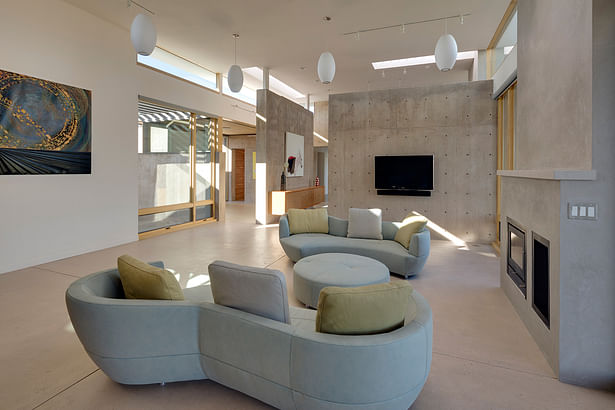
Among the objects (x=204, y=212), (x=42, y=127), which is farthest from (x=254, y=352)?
(x=204, y=212)

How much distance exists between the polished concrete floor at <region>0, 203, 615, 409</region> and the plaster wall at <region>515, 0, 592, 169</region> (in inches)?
55.9

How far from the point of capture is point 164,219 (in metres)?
7.54

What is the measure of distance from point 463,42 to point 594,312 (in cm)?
648

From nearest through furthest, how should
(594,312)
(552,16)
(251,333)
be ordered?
1. (251,333)
2. (594,312)
3. (552,16)

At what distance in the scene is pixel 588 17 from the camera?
220cm

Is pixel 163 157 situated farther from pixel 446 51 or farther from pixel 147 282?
pixel 147 282

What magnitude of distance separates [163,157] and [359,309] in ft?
22.5

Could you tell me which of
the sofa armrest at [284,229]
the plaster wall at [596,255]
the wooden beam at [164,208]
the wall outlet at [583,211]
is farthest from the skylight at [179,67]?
the wall outlet at [583,211]

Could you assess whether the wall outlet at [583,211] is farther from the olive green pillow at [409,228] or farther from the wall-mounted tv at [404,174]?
the wall-mounted tv at [404,174]

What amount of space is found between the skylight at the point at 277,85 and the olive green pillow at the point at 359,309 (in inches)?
334

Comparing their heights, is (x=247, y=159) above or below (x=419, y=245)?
above

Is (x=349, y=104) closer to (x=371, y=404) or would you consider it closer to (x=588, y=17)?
(x=588, y=17)

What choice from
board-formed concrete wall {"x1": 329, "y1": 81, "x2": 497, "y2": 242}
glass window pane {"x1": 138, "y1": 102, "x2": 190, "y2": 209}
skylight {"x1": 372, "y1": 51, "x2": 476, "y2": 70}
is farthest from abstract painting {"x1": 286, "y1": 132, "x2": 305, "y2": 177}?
skylight {"x1": 372, "y1": 51, "x2": 476, "y2": 70}

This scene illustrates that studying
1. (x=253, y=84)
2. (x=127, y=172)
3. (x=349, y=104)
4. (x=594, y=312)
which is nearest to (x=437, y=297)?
(x=594, y=312)
